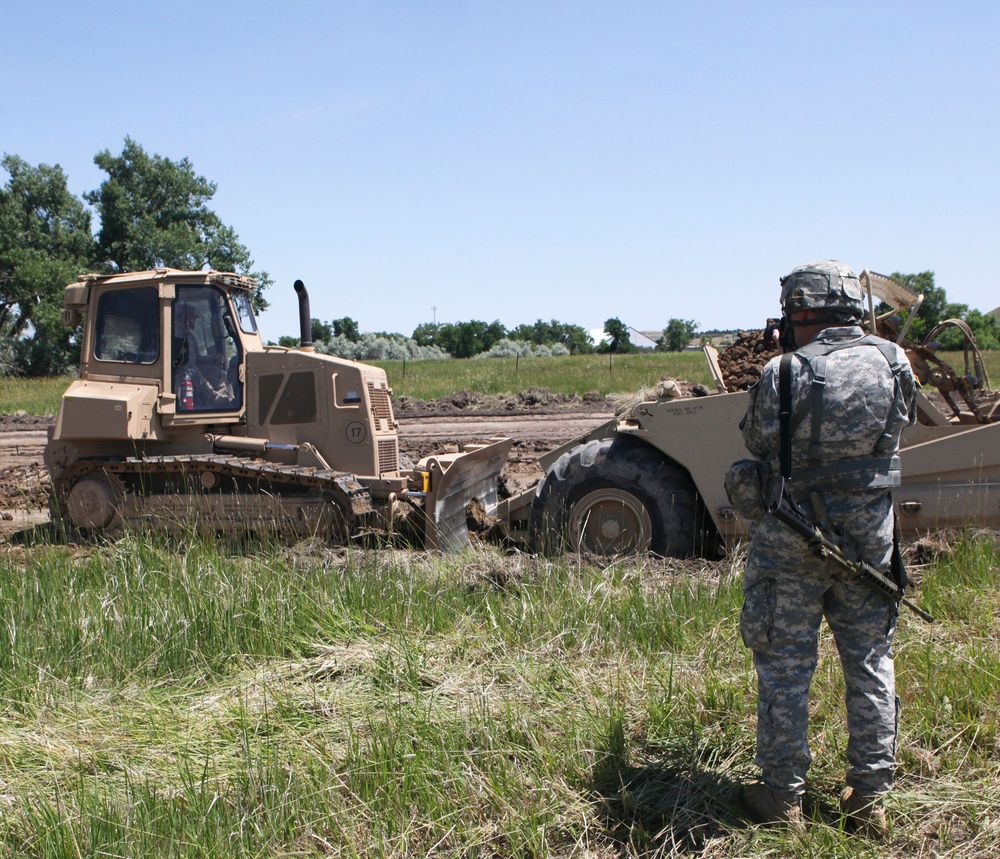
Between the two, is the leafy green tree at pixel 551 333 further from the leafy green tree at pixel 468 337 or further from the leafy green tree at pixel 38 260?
the leafy green tree at pixel 38 260

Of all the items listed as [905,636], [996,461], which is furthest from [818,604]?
[996,461]

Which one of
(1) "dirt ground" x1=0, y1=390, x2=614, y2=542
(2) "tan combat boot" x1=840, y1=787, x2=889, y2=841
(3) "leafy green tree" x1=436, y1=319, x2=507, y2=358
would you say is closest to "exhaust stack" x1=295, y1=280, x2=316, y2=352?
(1) "dirt ground" x1=0, y1=390, x2=614, y2=542

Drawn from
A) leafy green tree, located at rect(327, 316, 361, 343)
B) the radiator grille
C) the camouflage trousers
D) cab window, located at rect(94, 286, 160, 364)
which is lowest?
the camouflage trousers

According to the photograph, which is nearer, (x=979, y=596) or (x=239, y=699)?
(x=239, y=699)

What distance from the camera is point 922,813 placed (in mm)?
3494

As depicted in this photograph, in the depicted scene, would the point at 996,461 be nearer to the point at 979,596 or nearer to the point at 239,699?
the point at 979,596

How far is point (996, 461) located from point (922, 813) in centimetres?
356

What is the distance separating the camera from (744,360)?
767 centimetres

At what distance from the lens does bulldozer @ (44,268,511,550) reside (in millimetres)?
8625

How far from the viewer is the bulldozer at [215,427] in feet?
28.3

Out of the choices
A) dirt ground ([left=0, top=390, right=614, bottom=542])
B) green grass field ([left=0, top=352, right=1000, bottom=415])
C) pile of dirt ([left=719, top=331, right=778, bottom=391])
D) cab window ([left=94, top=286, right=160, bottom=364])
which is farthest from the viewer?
green grass field ([left=0, top=352, right=1000, bottom=415])

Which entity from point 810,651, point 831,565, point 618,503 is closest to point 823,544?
point 831,565

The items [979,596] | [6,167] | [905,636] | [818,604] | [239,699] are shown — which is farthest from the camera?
[6,167]

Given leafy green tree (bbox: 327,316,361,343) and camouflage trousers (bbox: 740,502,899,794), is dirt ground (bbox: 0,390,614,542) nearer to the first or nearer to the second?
camouflage trousers (bbox: 740,502,899,794)
